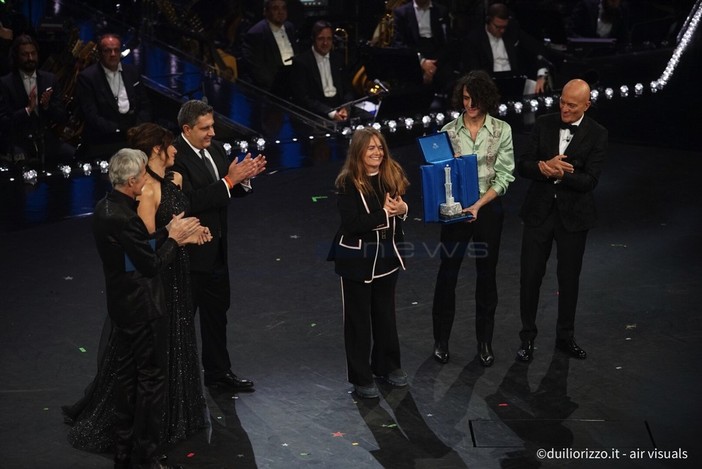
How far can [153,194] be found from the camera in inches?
221

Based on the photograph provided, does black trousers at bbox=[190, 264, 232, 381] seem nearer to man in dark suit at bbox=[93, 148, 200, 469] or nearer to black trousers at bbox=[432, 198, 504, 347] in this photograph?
man in dark suit at bbox=[93, 148, 200, 469]

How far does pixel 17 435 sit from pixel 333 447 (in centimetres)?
157

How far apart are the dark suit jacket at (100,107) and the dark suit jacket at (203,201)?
4.05 meters

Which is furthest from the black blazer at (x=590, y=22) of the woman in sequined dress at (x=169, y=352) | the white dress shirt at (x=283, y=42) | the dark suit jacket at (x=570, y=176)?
the woman in sequined dress at (x=169, y=352)

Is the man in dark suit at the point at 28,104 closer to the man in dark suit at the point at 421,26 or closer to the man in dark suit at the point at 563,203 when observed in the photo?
the man in dark suit at the point at 421,26

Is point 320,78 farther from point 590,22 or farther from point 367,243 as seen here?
point 367,243

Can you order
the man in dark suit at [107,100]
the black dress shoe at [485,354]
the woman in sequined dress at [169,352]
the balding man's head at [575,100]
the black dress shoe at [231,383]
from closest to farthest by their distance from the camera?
the woman in sequined dress at [169,352] → the black dress shoe at [231,383] → the balding man's head at [575,100] → the black dress shoe at [485,354] → the man in dark suit at [107,100]

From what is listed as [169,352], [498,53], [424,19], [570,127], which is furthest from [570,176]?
[424,19]

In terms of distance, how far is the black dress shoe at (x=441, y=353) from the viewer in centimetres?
673

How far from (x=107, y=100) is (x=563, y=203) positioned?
16.1 feet

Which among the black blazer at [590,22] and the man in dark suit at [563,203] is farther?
the black blazer at [590,22]

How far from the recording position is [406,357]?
6824 millimetres

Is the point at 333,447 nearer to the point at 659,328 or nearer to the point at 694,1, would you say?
the point at 659,328

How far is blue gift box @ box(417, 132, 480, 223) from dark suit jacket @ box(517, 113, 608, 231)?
Answer: 408 millimetres
